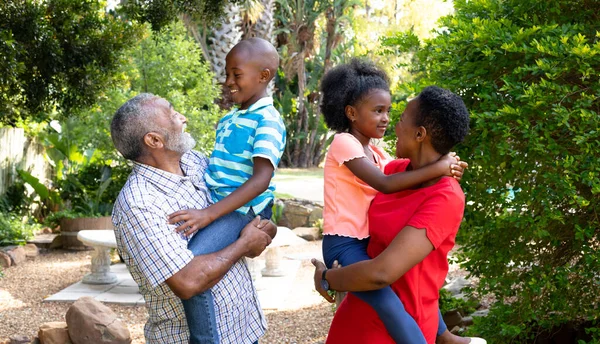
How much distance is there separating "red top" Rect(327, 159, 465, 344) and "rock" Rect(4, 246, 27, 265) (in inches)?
345

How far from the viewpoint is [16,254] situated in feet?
34.3

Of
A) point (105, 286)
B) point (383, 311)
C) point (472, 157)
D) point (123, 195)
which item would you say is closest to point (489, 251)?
point (472, 157)

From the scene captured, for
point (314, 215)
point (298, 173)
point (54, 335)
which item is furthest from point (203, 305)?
point (298, 173)

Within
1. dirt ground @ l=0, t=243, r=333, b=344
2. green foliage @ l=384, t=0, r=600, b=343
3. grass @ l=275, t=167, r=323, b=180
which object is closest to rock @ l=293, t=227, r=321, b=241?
dirt ground @ l=0, t=243, r=333, b=344

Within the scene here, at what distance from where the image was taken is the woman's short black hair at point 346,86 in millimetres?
3004

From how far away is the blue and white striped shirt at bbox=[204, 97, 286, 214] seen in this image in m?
2.97

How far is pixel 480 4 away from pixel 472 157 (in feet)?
3.48

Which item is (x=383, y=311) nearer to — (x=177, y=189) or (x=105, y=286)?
(x=177, y=189)

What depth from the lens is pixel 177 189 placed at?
9.43ft

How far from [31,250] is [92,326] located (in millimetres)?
5655

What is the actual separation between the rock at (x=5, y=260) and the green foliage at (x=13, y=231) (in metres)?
0.70

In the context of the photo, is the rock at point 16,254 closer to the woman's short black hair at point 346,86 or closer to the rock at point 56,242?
the rock at point 56,242

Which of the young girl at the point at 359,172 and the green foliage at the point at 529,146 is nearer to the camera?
the young girl at the point at 359,172

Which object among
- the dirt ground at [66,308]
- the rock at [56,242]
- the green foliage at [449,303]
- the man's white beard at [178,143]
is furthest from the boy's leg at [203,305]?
the rock at [56,242]
